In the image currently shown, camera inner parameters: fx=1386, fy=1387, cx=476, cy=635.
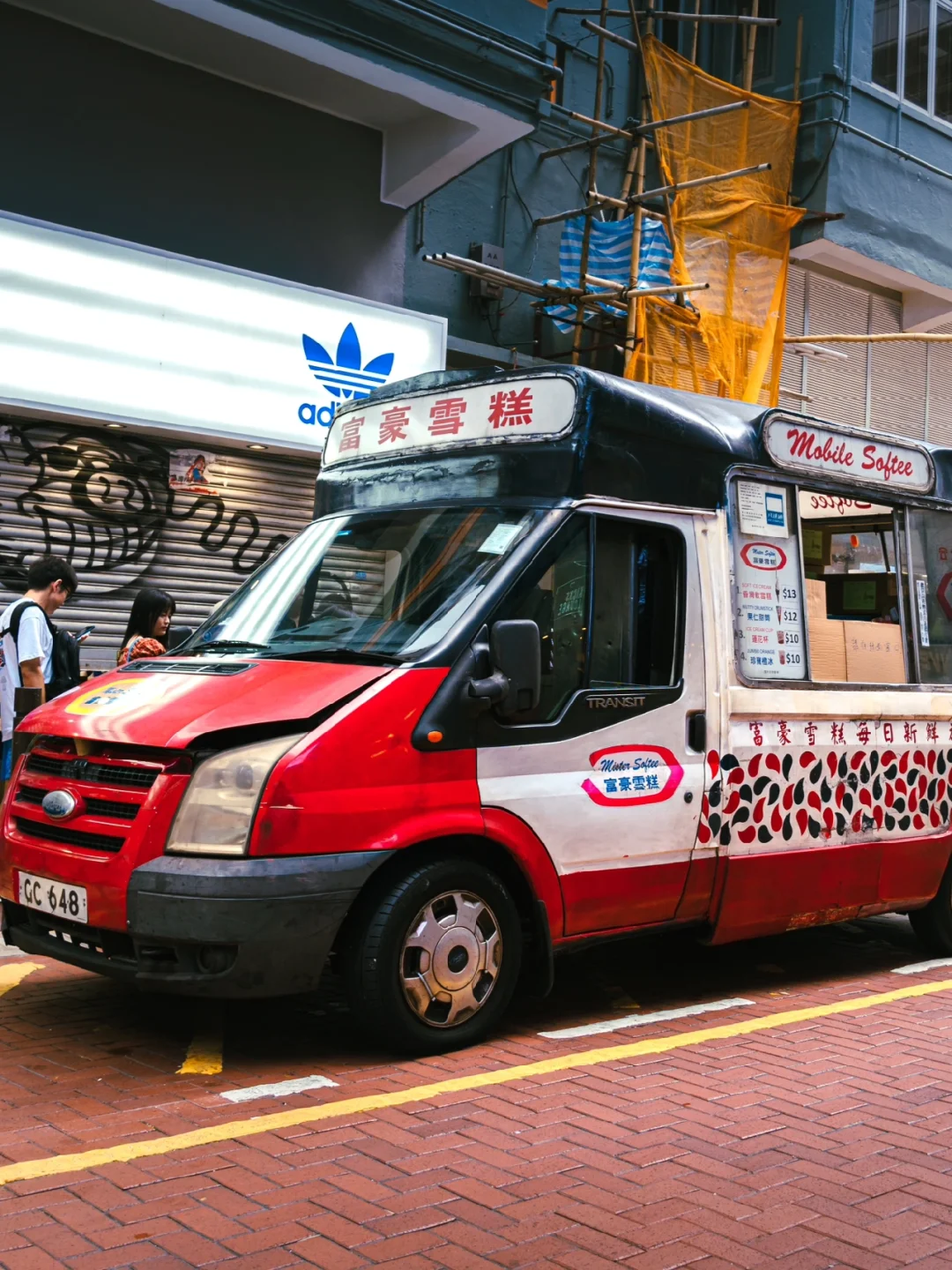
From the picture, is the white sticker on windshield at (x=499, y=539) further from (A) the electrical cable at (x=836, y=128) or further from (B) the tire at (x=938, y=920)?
(A) the electrical cable at (x=836, y=128)

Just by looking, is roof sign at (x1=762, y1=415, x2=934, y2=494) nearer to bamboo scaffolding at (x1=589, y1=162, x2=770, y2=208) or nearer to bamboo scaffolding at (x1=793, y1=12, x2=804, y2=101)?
bamboo scaffolding at (x1=589, y1=162, x2=770, y2=208)

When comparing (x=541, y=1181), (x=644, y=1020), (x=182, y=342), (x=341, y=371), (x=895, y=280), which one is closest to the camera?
(x=541, y=1181)

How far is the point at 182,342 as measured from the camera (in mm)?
10438

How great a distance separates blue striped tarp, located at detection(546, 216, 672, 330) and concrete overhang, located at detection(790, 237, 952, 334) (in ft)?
7.24

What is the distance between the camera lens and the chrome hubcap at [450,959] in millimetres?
5016

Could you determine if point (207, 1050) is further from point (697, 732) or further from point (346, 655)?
point (697, 732)

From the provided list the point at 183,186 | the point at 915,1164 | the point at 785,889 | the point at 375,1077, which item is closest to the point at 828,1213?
the point at 915,1164

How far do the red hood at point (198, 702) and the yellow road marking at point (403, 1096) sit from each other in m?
1.27

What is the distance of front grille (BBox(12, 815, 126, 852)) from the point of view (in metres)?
4.87

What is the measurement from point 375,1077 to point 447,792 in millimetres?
1031

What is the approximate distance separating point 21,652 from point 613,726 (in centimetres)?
388

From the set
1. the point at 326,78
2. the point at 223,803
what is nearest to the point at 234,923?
the point at 223,803

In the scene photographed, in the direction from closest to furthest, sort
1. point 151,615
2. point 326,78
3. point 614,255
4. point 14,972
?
point 14,972 → point 151,615 → point 326,78 → point 614,255

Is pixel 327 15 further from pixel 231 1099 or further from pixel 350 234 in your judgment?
pixel 231 1099
